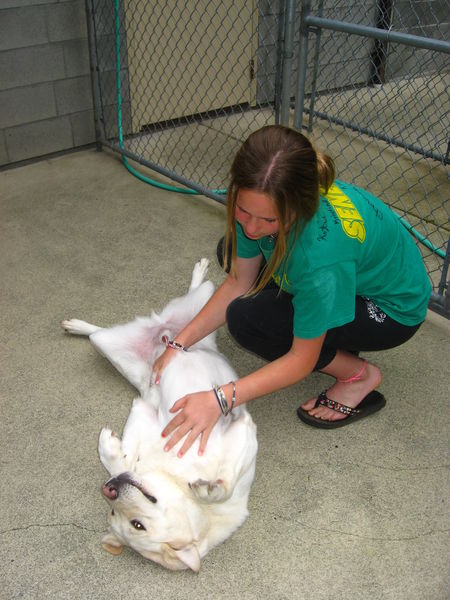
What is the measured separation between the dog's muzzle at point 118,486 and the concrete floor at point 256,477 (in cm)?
28

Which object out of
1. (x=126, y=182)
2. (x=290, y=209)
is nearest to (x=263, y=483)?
(x=290, y=209)

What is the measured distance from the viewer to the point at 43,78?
4039mm

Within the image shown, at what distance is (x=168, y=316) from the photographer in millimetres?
2439

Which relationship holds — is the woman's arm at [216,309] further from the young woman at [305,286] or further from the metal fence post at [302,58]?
the metal fence post at [302,58]

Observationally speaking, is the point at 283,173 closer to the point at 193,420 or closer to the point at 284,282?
the point at 284,282

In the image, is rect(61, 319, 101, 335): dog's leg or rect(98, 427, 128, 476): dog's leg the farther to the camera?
rect(61, 319, 101, 335): dog's leg

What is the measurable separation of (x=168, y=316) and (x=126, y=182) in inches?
72.4

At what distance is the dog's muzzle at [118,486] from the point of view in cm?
159

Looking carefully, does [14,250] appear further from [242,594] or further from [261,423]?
[242,594]

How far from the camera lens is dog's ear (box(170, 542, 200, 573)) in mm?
1606

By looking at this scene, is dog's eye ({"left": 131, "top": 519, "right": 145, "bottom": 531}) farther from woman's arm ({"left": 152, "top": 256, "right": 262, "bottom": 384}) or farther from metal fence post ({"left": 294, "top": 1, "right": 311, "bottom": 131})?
metal fence post ({"left": 294, "top": 1, "right": 311, "bottom": 131})

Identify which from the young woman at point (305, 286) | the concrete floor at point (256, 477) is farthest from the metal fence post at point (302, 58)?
the young woman at point (305, 286)

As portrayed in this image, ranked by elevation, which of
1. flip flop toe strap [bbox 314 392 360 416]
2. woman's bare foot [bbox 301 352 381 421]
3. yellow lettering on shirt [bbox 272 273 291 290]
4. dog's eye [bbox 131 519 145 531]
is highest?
yellow lettering on shirt [bbox 272 273 291 290]

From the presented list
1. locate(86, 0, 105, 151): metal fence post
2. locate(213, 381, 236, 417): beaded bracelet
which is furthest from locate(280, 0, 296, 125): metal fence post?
locate(213, 381, 236, 417): beaded bracelet
